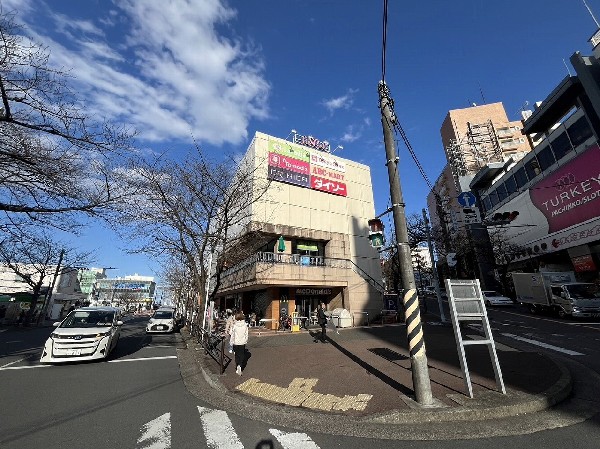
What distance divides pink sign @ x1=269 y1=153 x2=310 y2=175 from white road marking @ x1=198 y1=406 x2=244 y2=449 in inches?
808

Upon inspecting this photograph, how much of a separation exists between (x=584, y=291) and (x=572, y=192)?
630 inches

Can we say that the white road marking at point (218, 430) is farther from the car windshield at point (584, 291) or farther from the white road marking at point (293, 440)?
the car windshield at point (584, 291)

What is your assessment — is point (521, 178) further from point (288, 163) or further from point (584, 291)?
point (288, 163)

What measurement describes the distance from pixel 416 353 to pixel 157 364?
8613 mm

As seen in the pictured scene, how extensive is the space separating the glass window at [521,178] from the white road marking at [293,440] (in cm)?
4425

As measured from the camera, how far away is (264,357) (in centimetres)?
1001

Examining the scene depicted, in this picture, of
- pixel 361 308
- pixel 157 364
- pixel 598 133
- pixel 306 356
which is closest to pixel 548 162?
pixel 598 133

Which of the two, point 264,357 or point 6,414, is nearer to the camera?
point 6,414

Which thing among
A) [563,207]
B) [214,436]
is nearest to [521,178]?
[563,207]

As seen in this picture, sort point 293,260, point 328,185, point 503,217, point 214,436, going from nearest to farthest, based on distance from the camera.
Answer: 1. point 214,436
2. point 503,217
3. point 293,260
4. point 328,185

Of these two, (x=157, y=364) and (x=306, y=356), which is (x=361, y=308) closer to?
(x=306, y=356)

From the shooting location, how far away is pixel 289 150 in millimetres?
25469

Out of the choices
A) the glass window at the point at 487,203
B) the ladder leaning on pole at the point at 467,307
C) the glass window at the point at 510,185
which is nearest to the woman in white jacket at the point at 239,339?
the ladder leaning on pole at the point at 467,307

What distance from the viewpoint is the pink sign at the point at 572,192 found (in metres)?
25.5
